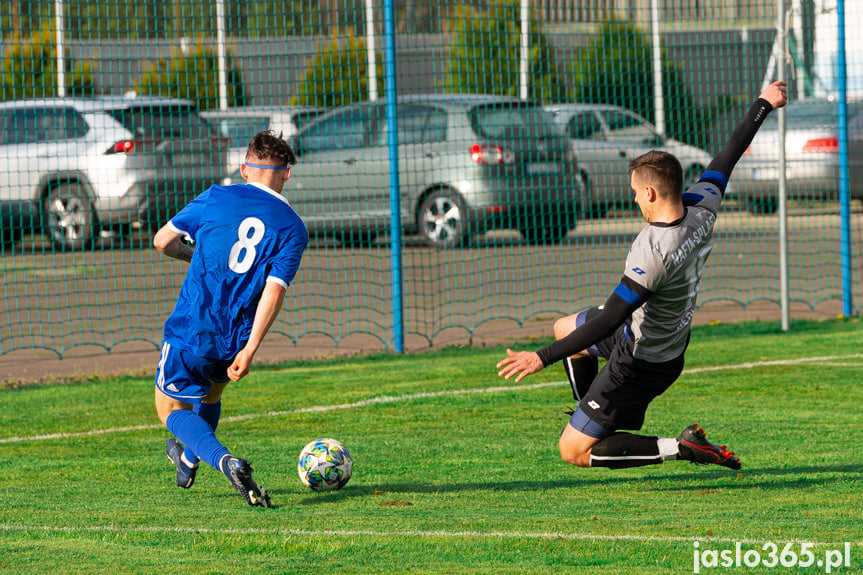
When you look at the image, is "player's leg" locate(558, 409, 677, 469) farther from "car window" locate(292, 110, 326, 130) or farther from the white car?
"car window" locate(292, 110, 326, 130)

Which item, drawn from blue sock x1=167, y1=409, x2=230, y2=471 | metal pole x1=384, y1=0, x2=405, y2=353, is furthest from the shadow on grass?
metal pole x1=384, y1=0, x2=405, y2=353

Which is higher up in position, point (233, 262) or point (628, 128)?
point (628, 128)

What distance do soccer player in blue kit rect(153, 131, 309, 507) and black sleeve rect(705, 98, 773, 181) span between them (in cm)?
207

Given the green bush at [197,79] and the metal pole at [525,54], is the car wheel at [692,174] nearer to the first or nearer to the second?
the metal pole at [525,54]

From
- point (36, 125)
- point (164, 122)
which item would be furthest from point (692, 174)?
point (36, 125)

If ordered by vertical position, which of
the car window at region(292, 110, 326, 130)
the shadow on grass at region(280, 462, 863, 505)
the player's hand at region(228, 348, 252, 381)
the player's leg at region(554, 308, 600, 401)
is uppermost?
the car window at region(292, 110, 326, 130)

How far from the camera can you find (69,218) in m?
11.2

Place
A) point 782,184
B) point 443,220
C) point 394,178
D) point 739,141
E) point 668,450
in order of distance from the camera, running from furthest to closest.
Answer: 1. point 443,220
2. point 782,184
3. point 394,178
4. point 739,141
5. point 668,450

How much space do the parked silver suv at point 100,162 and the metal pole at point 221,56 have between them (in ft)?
0.97

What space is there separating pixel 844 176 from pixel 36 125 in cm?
759

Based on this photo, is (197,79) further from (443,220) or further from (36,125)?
(443,220)

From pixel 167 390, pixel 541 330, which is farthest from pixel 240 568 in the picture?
pixel 541 330

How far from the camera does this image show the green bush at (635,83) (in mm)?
12164

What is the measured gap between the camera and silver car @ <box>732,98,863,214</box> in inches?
476
